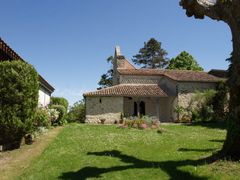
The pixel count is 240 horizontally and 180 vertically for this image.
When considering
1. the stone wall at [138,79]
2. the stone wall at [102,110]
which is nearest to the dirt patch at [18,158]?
the stone wall at [102,110]

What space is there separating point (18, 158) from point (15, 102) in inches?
104

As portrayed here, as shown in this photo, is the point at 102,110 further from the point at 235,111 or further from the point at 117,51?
the point at 235,111

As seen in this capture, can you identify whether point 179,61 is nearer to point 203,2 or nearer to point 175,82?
point 175,82

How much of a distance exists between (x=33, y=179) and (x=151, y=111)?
26580 mm

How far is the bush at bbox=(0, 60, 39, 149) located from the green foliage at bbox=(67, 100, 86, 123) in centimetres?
1986

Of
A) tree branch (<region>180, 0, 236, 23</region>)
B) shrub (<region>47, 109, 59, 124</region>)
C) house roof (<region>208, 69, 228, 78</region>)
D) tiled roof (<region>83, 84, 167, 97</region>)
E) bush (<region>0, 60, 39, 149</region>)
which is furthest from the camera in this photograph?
house roof (<region>208, 69, 228, 78</region>)

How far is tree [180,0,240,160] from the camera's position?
360 inches

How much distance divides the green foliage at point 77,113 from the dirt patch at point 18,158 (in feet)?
62.1

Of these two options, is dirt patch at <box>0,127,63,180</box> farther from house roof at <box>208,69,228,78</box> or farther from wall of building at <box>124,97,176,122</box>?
house roof at <box>208,69,228,78</box>

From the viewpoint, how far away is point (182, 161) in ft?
31.9

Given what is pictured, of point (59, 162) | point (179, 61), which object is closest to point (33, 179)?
point (59, 162)

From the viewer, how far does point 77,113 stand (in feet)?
111

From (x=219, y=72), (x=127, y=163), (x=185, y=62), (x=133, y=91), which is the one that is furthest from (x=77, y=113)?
(x=185, y=62)

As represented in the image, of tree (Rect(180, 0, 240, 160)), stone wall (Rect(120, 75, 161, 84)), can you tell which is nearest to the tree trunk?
tree (Rect(180, 0, 240, 160))
